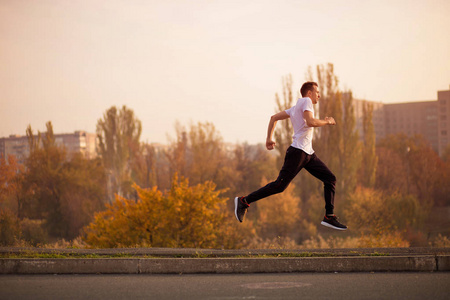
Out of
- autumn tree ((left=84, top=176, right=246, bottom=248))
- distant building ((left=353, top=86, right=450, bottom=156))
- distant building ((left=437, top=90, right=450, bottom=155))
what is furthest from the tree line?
distant building ((left=353, top=86, right=450, bottom=156))

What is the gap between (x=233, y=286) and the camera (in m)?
5.23

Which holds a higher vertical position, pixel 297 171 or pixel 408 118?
Answer: pixel 408 118

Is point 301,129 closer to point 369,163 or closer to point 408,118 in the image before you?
point 369,163

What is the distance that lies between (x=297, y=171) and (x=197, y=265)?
184 cm

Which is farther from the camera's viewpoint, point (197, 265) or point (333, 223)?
point (333, 223)

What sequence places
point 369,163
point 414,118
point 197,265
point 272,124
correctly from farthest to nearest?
point 414,118 → point 369,163 → point 272,124 → point 197,265

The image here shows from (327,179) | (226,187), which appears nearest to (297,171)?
(327,179)

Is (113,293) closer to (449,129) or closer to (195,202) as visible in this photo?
(195,202)

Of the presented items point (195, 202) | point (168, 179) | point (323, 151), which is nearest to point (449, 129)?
point (323, 151)

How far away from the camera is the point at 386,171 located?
5888cm

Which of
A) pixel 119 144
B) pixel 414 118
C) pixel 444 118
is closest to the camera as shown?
pixel 119 144

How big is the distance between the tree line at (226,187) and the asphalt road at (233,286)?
17.8 meters

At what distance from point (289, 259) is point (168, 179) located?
147 ft

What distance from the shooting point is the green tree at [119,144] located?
59.3 metres
